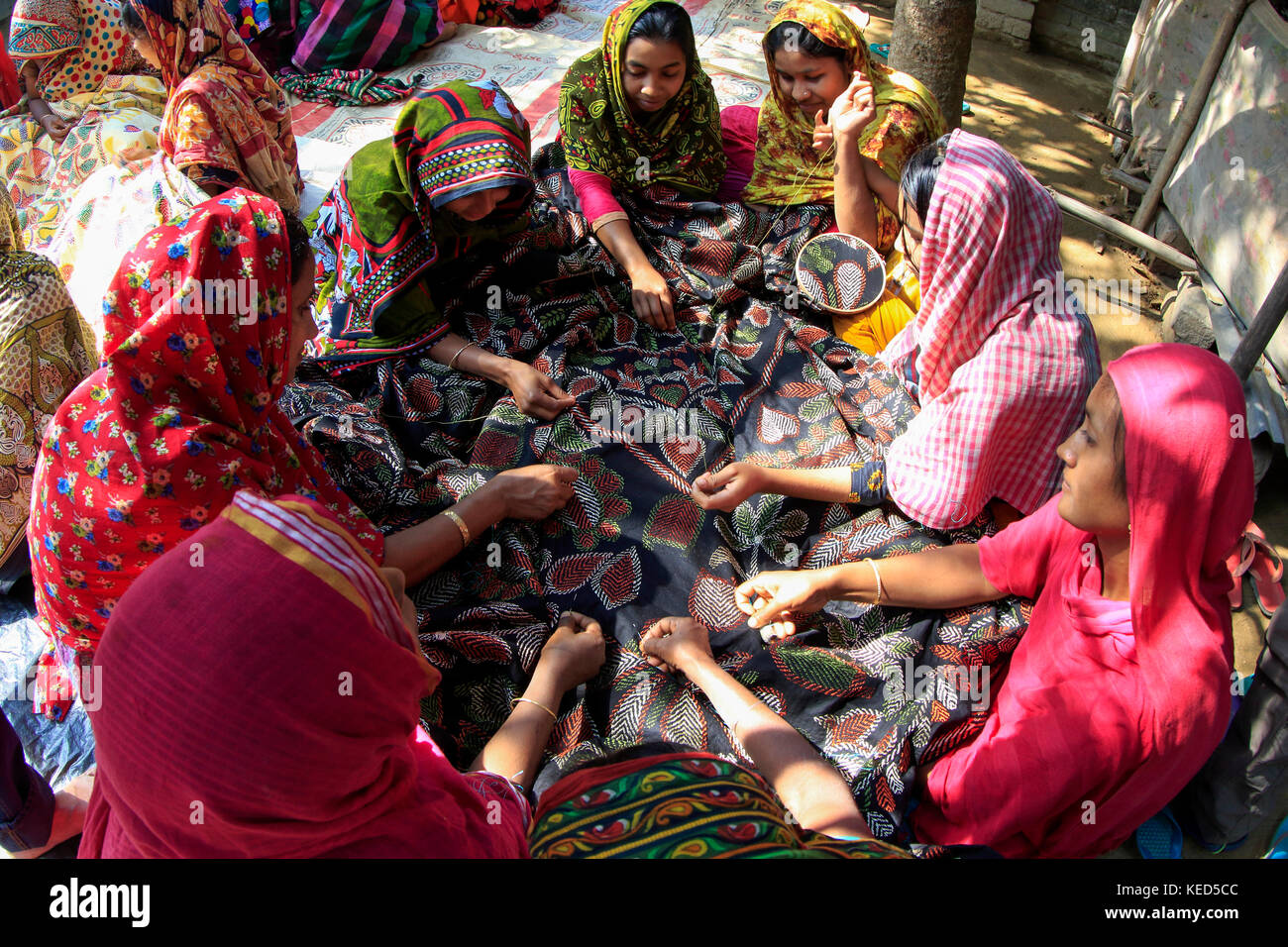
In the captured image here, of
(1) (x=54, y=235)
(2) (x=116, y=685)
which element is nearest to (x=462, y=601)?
(2) (x=116, y=685)

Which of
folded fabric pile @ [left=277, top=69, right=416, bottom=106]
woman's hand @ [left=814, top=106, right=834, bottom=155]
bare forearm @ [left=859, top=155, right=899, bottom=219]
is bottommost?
folded fabric pile @ [left=277, top=69, right=416, bottom=106]

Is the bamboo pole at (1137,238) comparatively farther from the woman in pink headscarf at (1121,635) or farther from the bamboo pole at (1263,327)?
the woman in pink headscarf at (1121,635)

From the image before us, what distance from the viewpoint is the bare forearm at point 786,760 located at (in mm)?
1759

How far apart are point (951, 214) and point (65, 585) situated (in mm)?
2431

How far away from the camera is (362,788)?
1.32 m

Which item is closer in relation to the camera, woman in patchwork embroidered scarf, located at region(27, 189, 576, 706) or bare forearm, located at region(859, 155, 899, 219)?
woman in patchwork embroidered scarf, located at region(27, 189, 576, 706)

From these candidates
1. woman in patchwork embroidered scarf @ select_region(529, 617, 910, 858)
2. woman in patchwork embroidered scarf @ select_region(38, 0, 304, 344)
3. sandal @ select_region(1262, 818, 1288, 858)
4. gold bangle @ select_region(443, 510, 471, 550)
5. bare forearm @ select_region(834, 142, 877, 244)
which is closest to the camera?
woman in patchwork embroidered scarf @ select_region(529, 617, 910, 858)

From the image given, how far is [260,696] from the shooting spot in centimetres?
114

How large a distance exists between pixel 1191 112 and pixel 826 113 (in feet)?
7.31

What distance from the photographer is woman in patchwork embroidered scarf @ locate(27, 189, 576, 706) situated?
1.80 metres

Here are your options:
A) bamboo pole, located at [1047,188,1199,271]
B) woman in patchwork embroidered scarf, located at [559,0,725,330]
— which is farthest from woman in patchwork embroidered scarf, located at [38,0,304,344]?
bamboo pole, located at [1047,188,1199,271]

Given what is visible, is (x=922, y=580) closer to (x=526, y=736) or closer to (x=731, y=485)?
(x=731, y=485)

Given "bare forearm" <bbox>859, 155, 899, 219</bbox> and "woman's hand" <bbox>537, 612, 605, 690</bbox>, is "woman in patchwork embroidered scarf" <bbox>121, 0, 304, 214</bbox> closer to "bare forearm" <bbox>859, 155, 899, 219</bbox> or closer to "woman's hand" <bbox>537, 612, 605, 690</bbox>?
"bare forearm" <bbox>859, 155, 899, 219</bbox>

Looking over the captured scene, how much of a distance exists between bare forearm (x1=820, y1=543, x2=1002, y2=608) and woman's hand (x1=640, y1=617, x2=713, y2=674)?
0.37 meters
